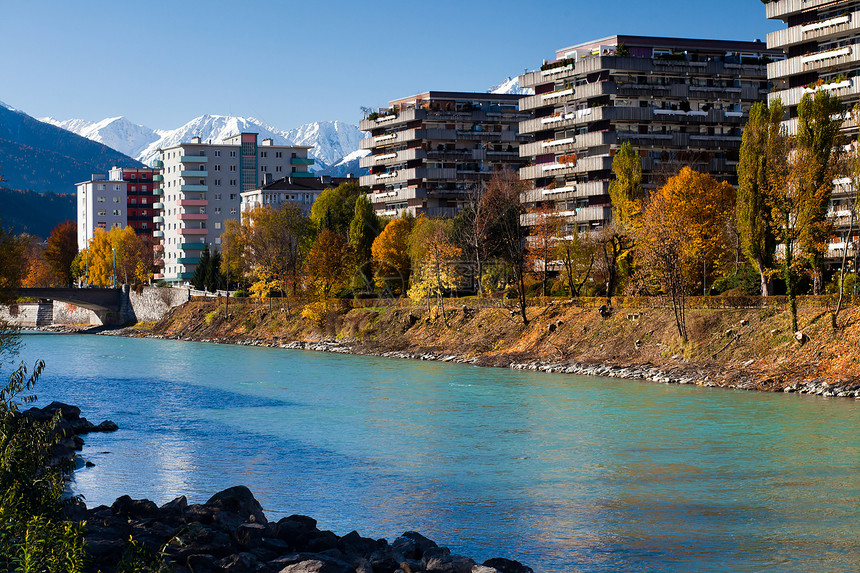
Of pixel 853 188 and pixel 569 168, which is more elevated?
pixel 569 168

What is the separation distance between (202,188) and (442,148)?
67.0 meters

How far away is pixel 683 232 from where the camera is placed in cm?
6506

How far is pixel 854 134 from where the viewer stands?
2704 inches

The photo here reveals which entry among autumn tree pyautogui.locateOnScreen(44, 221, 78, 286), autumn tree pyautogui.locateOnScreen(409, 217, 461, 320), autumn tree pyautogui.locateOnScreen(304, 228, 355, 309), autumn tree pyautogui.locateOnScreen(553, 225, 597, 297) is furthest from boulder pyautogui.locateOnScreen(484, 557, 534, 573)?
autumn tree pyautogui.locateOnScreen(44, 221, 78, 286)

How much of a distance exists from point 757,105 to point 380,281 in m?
48.0

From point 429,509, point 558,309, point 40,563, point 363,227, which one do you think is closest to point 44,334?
point 363,227

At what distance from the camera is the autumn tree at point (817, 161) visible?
2320 inches

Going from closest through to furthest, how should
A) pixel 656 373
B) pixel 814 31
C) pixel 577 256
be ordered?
pixel 656 373
pixel 814 31
pixel 577 256

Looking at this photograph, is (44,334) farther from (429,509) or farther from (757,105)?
(429,509)

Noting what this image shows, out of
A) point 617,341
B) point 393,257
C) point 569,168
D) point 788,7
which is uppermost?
point 788,7

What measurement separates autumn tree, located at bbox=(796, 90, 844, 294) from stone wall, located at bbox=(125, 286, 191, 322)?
8686 centimetres

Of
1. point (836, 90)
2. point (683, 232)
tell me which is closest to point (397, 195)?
Answer: point (683, 232)

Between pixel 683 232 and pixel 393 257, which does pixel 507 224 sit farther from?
pixel 393 257

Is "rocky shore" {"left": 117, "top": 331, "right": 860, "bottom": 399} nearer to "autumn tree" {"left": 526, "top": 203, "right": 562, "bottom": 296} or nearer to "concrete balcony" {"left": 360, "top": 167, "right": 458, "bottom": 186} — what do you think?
"autumn tree" {"left": 526, "top": 203, "right": 562, "bottom": 296}
